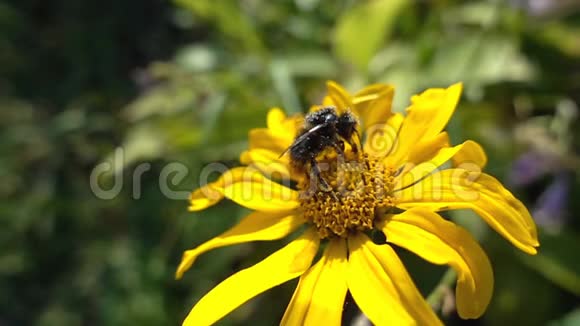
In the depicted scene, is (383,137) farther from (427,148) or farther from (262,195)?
(262,195)

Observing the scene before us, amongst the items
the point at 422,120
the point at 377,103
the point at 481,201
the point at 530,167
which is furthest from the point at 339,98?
the point at 530,167

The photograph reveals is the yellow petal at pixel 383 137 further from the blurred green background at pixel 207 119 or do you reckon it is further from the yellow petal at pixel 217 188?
the blurred green background at pixel 207 119

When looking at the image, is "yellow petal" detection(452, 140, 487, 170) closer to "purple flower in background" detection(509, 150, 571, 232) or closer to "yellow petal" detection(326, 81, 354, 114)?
"yellow petal" detection(326, 81, 354, 114)

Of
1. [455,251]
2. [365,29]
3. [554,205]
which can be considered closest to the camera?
[455,251]

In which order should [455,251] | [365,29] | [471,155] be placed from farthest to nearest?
[365,29]
[471,155]
[455,251]

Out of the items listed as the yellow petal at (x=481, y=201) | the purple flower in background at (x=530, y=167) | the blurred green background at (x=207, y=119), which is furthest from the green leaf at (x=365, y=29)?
the yellow petal at (x=481, y=201)

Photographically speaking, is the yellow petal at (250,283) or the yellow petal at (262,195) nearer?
the yellow petal at (250,283)

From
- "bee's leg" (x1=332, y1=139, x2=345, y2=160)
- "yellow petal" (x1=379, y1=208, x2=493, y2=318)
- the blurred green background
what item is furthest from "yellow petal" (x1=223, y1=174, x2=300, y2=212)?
the blurred green background
